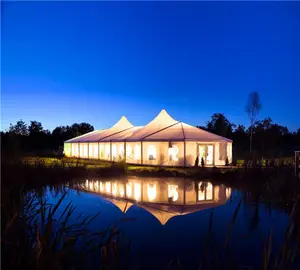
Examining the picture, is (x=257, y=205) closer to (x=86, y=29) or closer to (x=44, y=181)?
(x=86, y=29)

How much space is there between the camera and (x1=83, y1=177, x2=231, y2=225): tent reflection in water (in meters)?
6.15

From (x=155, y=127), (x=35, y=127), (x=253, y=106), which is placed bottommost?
(x=155, y=127)

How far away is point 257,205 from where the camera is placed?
6.35 meters

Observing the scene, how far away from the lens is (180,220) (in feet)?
17.5

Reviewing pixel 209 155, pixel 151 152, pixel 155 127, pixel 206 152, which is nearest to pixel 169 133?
pixel 151 152

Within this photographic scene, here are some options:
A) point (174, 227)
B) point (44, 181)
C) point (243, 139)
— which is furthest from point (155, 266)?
point (243, 139)

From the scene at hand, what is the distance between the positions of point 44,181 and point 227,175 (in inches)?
238

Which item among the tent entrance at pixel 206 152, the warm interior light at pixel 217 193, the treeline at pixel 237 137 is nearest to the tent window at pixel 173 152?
the tent entrance at pixel 206 152

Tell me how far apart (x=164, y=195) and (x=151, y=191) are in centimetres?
65

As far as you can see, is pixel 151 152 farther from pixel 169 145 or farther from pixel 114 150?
pixel 114 150

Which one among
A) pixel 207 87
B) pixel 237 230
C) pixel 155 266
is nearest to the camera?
pixel 155 266

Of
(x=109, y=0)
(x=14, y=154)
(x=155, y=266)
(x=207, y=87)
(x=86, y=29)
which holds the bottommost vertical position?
(x=155, y=266)

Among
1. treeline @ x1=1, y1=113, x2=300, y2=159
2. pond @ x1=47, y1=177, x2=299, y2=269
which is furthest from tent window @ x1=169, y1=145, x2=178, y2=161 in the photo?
treeline @ x1=1, y1=113, x2=300, y2=159

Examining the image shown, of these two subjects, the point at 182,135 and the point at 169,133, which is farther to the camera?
the point at 169,133
